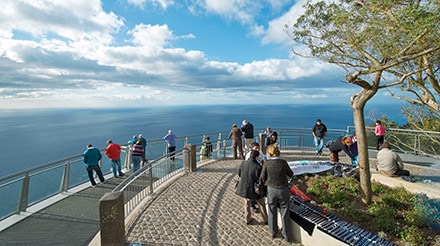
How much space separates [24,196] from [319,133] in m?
11.6

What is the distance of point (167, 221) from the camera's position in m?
5.40

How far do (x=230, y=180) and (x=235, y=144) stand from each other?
3.17 metres

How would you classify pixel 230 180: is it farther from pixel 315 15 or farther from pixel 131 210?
pixel 315 15

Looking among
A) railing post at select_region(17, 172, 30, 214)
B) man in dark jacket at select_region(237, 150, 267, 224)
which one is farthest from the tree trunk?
railing post at select_region(17, 172, 30, 214)

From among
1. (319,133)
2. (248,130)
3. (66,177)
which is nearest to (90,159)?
(66,177)

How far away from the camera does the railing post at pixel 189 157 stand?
30.8ft

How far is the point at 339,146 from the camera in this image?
866 cm

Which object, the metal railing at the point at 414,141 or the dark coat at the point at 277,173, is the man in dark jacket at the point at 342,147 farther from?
the dark coat at the point at 277,173

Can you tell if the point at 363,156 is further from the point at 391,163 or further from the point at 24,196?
the point at 24,196

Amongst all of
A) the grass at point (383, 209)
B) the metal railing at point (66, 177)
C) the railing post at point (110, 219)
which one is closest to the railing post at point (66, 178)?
the metal railing at point (66, 177)

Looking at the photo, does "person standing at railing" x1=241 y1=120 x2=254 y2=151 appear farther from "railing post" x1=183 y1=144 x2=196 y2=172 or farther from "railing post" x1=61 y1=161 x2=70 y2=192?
"railing post" x1=61 y1=161 x2=70 y2=192

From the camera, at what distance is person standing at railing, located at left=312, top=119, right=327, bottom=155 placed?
11.8 m

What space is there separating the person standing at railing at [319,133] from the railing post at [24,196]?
11366mm

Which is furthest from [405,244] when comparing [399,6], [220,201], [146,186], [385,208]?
[146,186]
